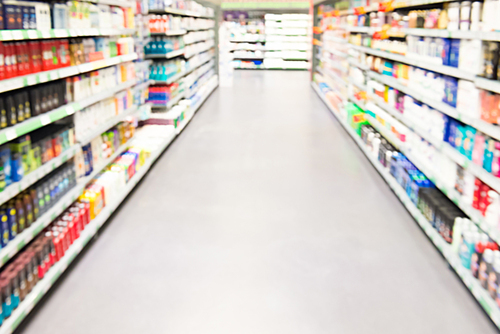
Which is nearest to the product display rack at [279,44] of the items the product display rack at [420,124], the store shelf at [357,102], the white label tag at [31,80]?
the product display rack at [420,124]

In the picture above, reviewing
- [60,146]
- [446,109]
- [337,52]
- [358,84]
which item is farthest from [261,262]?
[337,52]

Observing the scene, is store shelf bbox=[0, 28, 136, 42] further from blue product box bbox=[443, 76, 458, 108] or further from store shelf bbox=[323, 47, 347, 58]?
store shelf bbox=[323, 47, 347, 58]

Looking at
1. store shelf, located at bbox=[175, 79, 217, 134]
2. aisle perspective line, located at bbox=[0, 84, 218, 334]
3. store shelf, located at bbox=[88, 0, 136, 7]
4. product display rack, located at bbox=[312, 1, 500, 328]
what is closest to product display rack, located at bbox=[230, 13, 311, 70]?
store shelf, located at bbox=[175, 79, 217, 134]

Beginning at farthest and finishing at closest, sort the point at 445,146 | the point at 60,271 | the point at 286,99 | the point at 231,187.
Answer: the point at 286,99 < the point at 231,187 < the point at 445,146 < the point at 60,271

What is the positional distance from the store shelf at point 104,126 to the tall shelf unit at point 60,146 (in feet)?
0.04

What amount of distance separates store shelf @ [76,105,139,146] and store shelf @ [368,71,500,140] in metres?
2.94

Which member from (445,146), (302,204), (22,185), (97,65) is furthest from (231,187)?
(22,185)

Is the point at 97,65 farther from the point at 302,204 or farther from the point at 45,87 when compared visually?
the point at 302,204

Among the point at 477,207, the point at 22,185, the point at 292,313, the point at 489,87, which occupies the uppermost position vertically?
the point at 489,87

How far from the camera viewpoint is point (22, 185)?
278 cm

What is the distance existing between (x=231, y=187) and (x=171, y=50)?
3.20 m

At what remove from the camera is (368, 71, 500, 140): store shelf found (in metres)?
2.94

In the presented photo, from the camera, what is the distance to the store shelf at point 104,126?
3779 mm

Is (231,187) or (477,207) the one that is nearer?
(477,207)
